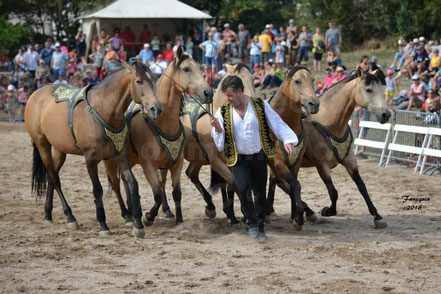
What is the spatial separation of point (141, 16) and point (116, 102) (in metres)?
19.1

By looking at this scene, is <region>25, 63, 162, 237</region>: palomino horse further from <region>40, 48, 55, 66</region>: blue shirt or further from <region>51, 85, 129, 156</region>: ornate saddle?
<region>40, 48, 55, 66</region>: blue shirt

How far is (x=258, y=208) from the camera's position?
7.78 metres

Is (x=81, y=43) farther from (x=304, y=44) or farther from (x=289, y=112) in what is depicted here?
(x=289, y=112)

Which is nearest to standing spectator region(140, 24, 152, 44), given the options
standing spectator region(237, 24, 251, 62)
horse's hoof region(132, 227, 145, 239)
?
standing spectator region(237, 24, 251, 62)

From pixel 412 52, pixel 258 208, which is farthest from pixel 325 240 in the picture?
pixel 412 52

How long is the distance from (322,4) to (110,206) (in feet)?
68.5

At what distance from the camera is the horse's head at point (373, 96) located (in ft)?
27.9

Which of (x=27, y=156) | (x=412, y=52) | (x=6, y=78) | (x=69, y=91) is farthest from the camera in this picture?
(x=6, y=78)

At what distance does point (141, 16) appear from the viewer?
1048 inches

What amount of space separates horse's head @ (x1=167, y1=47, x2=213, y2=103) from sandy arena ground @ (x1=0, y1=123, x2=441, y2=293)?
5.39ft

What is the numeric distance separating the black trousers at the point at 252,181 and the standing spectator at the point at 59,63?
54.5 ft

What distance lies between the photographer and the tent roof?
26.5 meters

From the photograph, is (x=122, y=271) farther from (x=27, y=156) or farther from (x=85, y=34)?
(x=85, y=34)

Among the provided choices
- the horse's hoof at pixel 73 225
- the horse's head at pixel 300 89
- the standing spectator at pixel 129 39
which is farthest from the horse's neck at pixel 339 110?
the standing spectator at pixel 129 39
